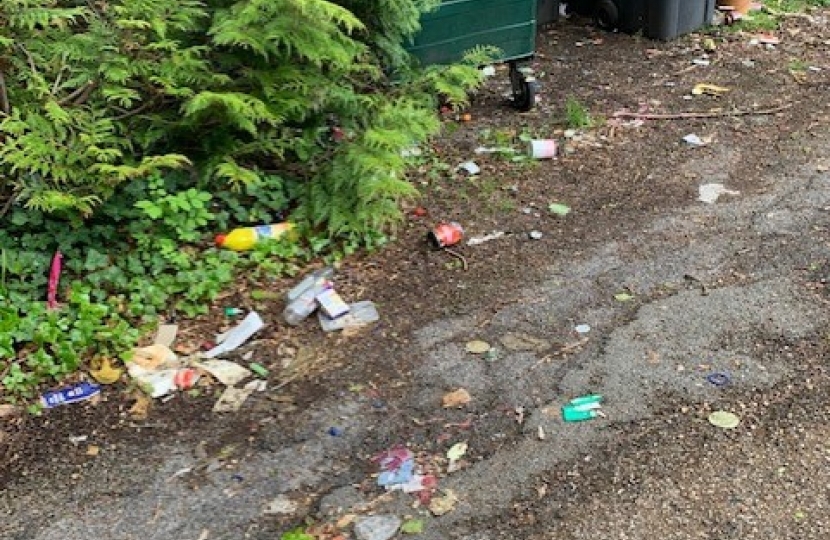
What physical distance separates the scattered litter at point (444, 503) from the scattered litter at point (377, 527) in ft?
0.35

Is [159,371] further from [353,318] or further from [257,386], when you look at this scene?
[353,318]

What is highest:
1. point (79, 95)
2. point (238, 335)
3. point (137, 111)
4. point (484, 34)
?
point (79, 95)

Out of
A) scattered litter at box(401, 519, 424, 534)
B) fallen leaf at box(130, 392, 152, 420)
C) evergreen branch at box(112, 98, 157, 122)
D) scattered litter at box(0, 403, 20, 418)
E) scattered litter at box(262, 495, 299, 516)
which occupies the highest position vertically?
evergreen branch at box(112, 98, 157, 122)

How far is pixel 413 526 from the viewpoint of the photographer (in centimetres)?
265

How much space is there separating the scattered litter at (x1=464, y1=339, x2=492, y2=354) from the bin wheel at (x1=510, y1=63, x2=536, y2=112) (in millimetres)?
2164

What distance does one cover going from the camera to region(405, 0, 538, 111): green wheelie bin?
16.3 feet

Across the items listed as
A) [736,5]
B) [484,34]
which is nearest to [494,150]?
[484,34]

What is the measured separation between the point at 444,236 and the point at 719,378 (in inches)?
50.8

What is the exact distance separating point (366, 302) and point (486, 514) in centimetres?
118

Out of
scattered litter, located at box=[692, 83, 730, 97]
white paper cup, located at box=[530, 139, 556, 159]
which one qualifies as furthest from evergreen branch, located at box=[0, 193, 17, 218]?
scattered litter, located at box=[692, 83, 730, 97]

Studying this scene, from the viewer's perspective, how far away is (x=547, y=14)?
21.9 feet

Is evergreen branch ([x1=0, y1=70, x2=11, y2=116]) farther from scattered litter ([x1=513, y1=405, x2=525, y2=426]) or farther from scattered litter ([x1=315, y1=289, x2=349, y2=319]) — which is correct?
scattered litter ([x1=513, y1=405, x2=525, y2=426])

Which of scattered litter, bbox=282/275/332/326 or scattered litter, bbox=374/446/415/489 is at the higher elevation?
scattered litter, bbox=282/275/332/326

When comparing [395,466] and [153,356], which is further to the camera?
[153,356]
